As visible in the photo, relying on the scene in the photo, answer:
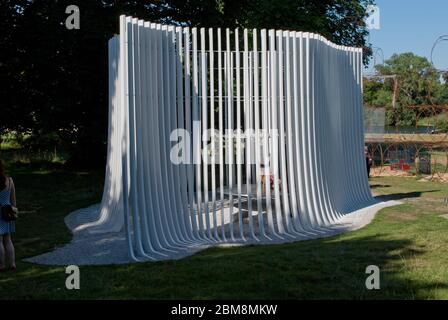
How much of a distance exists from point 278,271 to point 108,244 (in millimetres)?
4301

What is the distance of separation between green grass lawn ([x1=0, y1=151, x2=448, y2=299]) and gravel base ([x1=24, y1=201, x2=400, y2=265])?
0.33 metres

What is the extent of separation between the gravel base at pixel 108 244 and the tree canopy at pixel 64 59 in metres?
8.76

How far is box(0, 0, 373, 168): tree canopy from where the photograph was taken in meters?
20.7

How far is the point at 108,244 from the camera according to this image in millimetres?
10500

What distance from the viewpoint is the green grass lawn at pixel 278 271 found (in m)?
6.19

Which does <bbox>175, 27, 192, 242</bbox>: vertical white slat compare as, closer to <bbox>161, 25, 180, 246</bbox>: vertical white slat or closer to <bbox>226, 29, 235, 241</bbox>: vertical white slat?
<bbox>161, 25, 180, 246</bbox>: vertical white slat

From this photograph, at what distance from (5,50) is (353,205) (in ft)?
43.5

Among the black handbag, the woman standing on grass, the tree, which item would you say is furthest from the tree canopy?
the black handbag

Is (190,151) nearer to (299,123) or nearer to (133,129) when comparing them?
(133,129)

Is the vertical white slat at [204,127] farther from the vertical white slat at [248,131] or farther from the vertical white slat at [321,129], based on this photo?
the vertical white slat at [321,129]

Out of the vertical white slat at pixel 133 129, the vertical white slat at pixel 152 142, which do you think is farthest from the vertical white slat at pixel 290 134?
the vertical white slat at pixel 133 129

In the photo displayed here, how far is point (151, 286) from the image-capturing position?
21.6 ft
